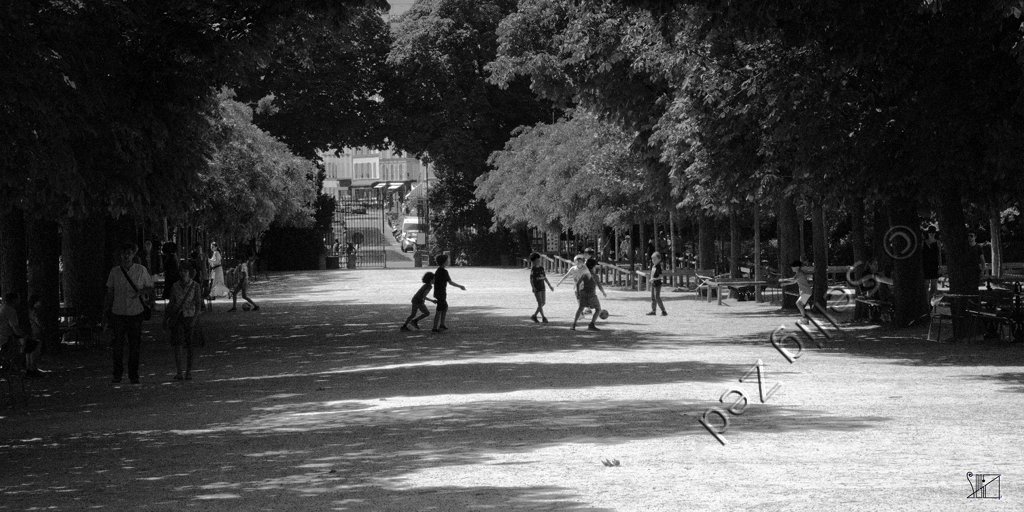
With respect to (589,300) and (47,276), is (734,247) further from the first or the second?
(47,276)

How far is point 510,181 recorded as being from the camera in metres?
58.0

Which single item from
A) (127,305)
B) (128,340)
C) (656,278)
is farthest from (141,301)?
(656,278)

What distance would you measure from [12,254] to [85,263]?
340 cm

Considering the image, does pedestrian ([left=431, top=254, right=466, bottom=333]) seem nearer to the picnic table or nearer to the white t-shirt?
the white t-shirt

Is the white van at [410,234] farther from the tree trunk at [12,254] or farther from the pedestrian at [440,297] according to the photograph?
the tree trunk at [12,254]

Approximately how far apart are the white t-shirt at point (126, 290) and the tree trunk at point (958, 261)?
12.0 m

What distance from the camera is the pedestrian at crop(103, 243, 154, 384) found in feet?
60.2

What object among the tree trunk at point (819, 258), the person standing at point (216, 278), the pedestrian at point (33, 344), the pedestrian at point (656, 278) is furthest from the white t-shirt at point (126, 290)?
the person standing at point (216, 278)

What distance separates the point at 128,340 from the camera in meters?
18.5

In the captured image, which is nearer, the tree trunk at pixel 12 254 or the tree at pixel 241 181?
the tree trunk at pixel 12 254

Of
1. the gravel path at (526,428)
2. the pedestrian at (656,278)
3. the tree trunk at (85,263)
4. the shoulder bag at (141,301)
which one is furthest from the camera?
the pedestrian at (656,278)

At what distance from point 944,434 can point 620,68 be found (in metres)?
17.2

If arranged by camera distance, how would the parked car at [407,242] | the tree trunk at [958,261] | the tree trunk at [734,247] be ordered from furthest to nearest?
the parked car at [407,242], the tree trunk at [734,247], the tree trunk at [958,261]

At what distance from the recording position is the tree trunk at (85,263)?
86.7 feet
